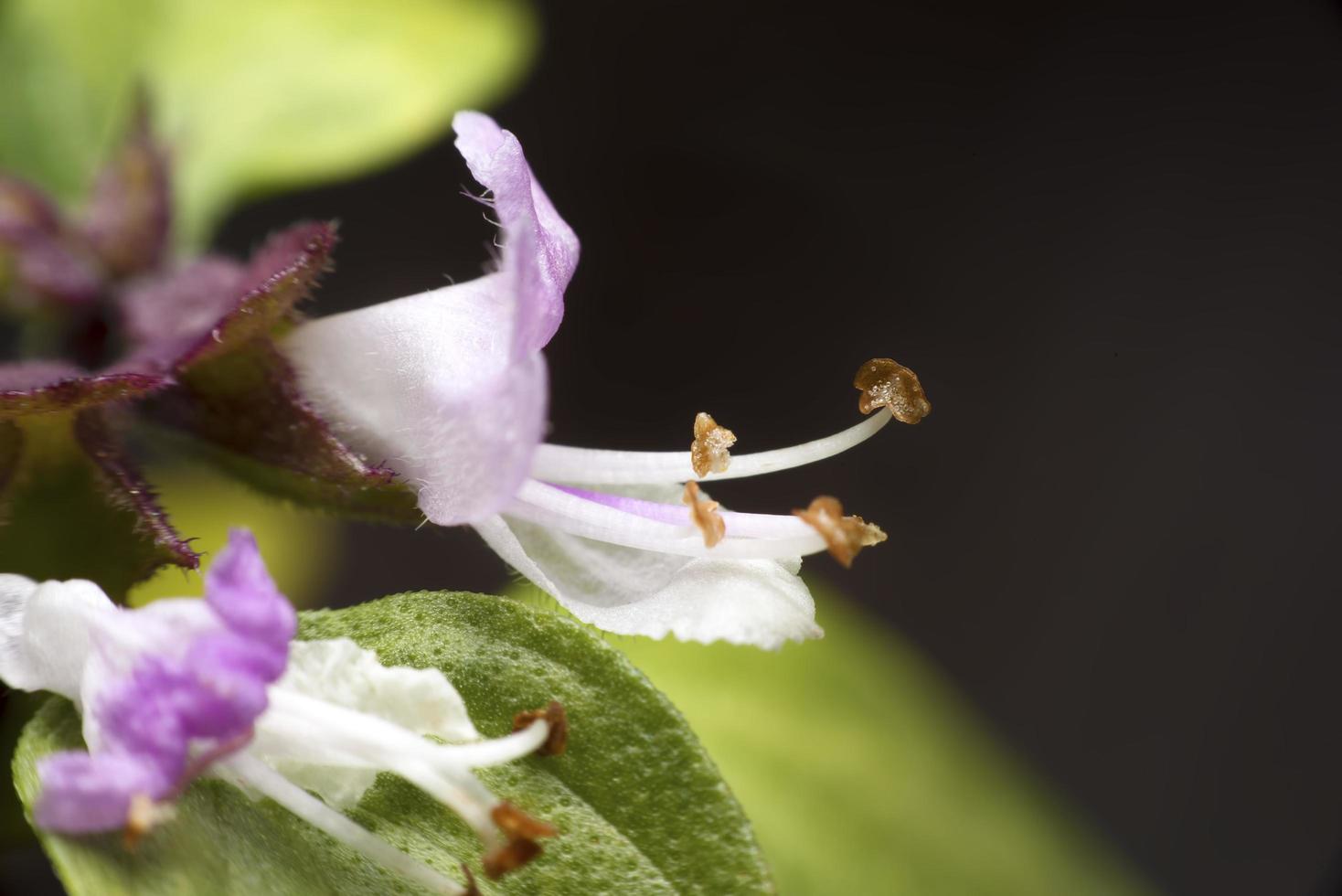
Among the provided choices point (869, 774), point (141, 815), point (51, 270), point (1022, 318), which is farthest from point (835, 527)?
point (1022, 318)

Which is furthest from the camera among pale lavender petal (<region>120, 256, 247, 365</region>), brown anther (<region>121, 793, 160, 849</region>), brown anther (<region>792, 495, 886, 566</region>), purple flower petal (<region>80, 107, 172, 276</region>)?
purple flower petal (<region>80, 107, 172, 276</region>)

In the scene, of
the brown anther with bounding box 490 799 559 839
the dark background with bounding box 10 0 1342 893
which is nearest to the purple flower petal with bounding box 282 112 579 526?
the brown anther with bounding box 490 799 559 839

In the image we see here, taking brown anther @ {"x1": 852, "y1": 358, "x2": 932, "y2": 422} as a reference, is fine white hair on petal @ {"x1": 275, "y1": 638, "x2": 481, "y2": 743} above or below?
below

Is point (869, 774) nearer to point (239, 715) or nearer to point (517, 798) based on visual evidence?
point (517, 798)

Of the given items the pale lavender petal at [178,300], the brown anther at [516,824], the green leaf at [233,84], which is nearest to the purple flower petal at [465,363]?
the brown anther at [516,824]

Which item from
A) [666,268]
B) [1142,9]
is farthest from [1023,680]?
[1142,9]

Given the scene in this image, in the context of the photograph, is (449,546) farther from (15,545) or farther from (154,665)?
(154,665)

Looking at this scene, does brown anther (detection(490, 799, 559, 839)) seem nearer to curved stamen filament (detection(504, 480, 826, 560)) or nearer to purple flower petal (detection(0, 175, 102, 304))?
curved stamen filament (detection(504, 480, 826, 560))
